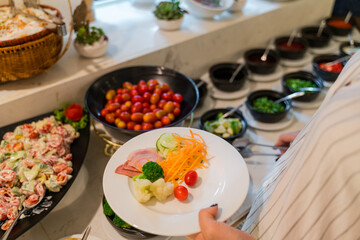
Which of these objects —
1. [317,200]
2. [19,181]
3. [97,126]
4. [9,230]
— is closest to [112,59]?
[97,126]

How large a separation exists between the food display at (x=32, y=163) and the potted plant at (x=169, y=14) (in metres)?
0.98

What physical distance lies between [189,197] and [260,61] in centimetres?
146

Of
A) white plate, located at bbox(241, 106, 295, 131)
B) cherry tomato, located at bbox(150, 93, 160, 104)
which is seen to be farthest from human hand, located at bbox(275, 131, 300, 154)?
cherry tomato, located at bbox(150, 93, 160, 104)

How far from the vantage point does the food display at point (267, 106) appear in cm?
178

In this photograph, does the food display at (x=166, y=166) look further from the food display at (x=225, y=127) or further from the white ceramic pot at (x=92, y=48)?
the white ceramic pot at (x=92, y=48)

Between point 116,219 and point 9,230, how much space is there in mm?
361

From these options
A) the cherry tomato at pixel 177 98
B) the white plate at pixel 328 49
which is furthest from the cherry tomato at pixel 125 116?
the white plate at pixel 328 49

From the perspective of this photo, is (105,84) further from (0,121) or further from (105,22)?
(105,22)

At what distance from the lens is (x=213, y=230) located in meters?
0.86

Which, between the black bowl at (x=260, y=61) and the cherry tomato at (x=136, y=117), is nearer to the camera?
the cherry tomato at (x=136, y=117)

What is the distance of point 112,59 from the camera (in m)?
1.77

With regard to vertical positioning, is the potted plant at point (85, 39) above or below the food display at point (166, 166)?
above

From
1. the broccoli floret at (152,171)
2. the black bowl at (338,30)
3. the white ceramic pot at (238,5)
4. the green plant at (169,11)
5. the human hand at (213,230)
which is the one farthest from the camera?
the black bowl at (338,30)

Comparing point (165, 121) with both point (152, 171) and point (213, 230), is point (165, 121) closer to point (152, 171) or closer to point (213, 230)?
point (152, 171)
